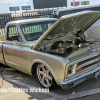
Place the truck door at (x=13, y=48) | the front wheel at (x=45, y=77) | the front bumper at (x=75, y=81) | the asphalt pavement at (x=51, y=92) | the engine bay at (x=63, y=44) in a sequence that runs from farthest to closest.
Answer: the truck door at (x=13, y=48), the engine bay at (x=63, y=44), the front wheel at (x=45, y=77), the asphalt pavement at (x=51, y=92), the front bumper at (x=75, y=81)

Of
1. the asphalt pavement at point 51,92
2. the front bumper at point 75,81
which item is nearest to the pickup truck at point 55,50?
the front bumper at point 75,81

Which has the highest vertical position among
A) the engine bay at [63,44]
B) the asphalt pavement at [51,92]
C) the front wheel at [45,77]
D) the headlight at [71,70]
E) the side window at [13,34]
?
the side window at [13,34]

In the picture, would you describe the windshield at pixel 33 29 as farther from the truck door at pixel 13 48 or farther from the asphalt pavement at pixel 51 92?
the asphalt pavement at pixel 51 92

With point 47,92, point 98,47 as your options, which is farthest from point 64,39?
point 47,92

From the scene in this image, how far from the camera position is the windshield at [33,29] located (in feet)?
13.2

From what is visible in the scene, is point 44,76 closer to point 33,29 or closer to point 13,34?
point 33,29

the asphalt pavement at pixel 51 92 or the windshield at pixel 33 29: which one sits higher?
the windshield at pixel 33 29

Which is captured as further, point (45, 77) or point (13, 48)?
point (13, 48)

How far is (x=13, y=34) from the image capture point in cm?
436

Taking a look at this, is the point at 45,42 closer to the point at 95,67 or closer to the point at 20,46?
the point at 20,46

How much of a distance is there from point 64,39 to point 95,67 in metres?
1.23

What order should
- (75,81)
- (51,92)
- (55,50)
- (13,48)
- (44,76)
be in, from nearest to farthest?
(75,81) < (51,92) < (44,76) < (55,50) < (13,48)

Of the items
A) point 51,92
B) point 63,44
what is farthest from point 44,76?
point 63,44

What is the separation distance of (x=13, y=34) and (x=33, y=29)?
2.25 feet
